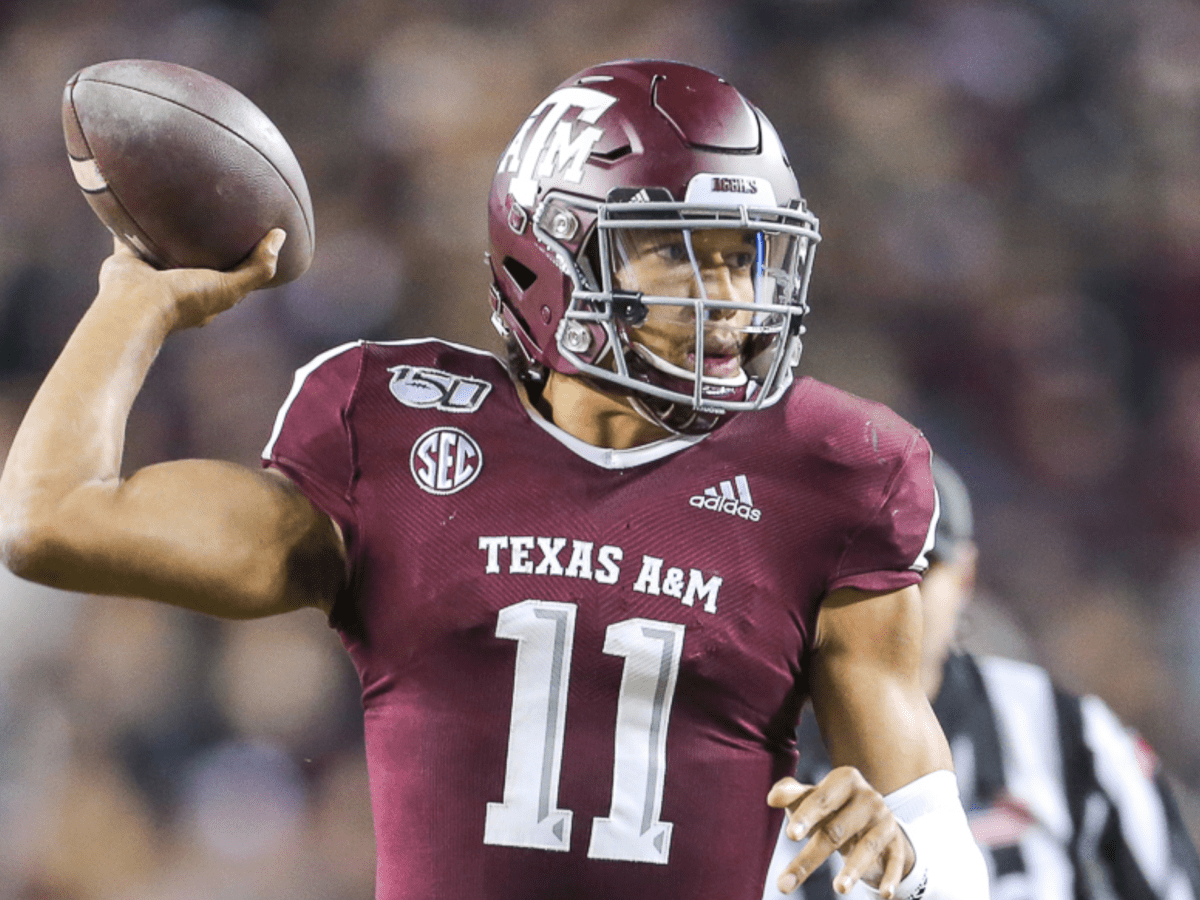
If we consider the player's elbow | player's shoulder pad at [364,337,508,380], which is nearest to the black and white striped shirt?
player's shoulder pad at [364,337,508,380]

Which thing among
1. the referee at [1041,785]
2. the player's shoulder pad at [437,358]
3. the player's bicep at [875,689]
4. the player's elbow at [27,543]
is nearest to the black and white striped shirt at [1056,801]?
the referee at [1041,785]

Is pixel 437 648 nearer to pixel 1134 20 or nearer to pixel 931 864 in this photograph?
pixel 931 864

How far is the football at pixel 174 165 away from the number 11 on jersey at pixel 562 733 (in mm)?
608

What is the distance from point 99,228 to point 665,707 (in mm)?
2891

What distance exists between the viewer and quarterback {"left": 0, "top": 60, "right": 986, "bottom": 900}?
160 centimetres

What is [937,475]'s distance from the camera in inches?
117

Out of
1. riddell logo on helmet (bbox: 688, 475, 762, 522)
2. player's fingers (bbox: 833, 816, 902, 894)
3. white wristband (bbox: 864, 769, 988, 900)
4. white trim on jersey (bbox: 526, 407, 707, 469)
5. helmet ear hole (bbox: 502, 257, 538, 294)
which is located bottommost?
white wristband (bbox: 864, 769, 988, 900)

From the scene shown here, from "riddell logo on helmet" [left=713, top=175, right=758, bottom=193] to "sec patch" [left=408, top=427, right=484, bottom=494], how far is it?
41 centimetres

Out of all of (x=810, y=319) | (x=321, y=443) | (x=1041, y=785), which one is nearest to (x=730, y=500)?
(x=321, y=443)

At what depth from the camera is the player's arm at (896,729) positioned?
160cm

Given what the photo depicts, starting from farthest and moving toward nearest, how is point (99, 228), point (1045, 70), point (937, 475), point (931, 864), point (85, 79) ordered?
point (1045, 70) < point (99, 228) < point (937, 475) < point (85, 79) < point (931, 864)

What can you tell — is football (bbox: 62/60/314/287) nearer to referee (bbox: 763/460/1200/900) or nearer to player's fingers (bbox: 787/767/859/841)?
player's fingers (bbox: 787/767/859/841)

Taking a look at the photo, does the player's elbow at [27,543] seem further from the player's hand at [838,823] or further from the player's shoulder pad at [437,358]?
the player's hand at [838,823]

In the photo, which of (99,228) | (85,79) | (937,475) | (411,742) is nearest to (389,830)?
(411,742)
